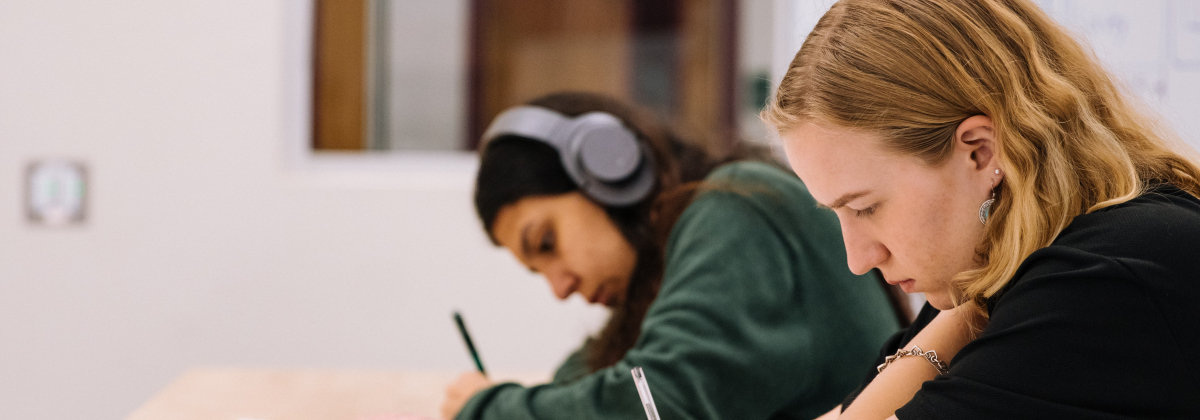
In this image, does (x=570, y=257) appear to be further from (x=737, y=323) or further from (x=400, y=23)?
(x=400, y=23)

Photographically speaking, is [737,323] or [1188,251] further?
[737,323]

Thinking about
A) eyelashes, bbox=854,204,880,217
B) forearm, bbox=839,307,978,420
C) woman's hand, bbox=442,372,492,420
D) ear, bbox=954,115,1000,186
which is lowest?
woman's hand, bbox=442,372,492,420

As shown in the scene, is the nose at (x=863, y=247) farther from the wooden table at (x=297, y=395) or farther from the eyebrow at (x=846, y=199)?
the wooden table at (x=297, y=395)

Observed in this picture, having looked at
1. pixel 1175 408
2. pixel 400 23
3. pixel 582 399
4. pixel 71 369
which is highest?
pixel 400 23

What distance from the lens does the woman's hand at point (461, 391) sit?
1.01 meters

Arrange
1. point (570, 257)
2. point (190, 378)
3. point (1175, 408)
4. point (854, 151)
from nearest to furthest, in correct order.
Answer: point (1175, 408), point (854, 151), point (570, 257), point (190, 378)

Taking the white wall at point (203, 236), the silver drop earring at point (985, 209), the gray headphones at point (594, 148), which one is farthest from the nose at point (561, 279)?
the white wall at point (203, 236)

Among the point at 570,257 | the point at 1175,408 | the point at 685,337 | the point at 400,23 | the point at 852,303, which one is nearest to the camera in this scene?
the point at 1175,408

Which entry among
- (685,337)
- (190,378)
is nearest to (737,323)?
(685,337)

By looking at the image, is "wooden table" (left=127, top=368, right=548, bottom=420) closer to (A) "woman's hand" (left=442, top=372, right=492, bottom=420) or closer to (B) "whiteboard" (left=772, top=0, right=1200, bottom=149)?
(A) "woman's hand" (left=442, top=372, right=492, bottom=420)

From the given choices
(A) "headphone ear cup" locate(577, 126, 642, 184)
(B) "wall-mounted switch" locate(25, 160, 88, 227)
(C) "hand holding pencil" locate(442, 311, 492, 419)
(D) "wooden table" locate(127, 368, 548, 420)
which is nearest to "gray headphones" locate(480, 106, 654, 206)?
(A) "headphone ear cup" locate(577, 126, 642, 184)

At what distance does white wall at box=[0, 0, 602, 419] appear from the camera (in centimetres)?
192

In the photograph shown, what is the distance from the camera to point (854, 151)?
0.58 m

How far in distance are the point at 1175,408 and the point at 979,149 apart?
0.62ft
